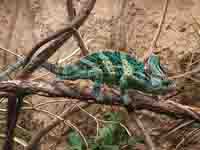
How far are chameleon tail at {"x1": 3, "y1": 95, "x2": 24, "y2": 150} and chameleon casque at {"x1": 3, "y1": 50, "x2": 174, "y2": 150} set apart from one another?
22 cm

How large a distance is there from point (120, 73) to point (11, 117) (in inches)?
20.8

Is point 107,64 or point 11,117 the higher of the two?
point 107,64

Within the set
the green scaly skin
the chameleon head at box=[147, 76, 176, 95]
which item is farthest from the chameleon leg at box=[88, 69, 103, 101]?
the chameleon head at box=[147, 76, 176, 95]

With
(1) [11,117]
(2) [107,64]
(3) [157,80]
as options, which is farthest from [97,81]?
(1) [11,117]

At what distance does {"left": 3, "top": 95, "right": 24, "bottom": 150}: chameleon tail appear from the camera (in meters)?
1.55

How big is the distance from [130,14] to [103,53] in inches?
48.7

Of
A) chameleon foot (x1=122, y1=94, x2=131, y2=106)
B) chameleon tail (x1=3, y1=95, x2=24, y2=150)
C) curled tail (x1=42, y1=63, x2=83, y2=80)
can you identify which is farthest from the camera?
chameleon tail (x1=3, y1=95, x2=24, y2=150)

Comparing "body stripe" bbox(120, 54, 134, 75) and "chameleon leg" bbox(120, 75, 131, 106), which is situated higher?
"body stripe" bbox(120, 54, 134, 75)

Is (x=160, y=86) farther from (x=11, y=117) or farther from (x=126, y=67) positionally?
(x=11, y=117)

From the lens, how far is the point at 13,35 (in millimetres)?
2846

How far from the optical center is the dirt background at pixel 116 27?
2.42m

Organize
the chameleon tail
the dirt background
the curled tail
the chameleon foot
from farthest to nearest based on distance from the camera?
the dirt background, the chameleon tail, the curled tail, the chameleon foot

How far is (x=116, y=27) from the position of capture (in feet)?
8.36

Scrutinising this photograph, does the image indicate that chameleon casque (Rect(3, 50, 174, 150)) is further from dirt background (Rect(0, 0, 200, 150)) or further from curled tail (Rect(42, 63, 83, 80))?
dirt background (Rect(0, 0, 200, 150))
